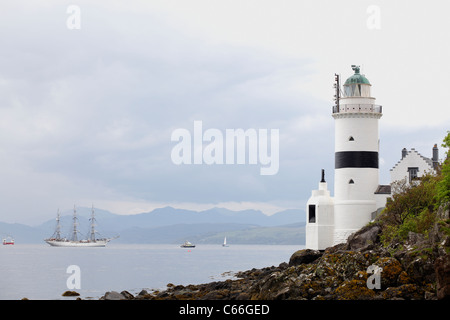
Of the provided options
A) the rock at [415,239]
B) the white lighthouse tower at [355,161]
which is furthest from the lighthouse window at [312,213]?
the rock at [415,239]

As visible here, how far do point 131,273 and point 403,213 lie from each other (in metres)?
50.0

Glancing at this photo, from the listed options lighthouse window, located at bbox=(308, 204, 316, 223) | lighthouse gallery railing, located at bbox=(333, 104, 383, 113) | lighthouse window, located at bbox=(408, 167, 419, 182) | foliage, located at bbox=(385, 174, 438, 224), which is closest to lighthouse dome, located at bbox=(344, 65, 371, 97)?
lighthouse gallery railing, located at bbox=(333, 104, 383, 113)

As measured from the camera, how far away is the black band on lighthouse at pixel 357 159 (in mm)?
57531

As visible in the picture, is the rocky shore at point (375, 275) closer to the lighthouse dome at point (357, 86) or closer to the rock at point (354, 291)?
the rock at point (354, 291)

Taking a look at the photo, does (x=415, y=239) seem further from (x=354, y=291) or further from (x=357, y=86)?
(x=357, y=86)

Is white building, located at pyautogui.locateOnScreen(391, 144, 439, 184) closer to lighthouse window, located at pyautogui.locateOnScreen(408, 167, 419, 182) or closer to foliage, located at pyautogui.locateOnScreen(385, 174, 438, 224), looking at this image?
lighthouse window, located at pyautogui.locateOnScreen(408, 167, 419, 182)

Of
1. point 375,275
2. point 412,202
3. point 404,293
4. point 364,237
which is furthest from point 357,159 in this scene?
point 404,293

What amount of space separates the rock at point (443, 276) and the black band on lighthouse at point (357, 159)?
2704cm

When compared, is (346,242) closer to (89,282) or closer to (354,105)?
(354,105)

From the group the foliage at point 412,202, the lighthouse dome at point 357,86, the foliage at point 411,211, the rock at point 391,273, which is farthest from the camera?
the lighthouse dome at point 357,86

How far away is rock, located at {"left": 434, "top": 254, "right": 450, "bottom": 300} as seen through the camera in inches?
1197

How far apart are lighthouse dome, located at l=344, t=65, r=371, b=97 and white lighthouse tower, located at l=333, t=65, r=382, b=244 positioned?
0.83 m

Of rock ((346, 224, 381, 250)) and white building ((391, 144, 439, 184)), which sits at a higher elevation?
white building ((391, 144, 439, 184))
